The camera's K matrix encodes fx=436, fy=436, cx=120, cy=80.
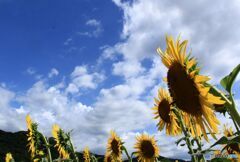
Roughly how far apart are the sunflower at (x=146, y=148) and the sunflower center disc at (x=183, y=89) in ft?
24.9

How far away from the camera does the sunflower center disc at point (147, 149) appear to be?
12.0m

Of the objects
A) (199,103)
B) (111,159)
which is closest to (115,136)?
(111,159)

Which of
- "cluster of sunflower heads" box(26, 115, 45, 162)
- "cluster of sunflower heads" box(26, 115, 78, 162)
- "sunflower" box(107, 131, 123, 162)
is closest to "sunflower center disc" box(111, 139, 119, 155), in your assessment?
"sunflower" box(107, 131, 123, 162)

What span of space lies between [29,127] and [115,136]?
2.87m

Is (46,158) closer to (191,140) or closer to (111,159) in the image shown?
(111,159)

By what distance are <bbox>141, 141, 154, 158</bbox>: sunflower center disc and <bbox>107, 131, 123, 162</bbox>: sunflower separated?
3.88 feet

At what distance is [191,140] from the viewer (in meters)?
8.70

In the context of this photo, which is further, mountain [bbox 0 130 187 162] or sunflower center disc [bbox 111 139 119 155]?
mountain [bbox 0 130 187 162]

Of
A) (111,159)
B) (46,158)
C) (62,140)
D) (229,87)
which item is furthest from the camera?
(111,159)

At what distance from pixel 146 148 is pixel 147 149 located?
0.15 ft

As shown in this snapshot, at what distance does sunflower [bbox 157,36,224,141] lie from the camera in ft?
13.3

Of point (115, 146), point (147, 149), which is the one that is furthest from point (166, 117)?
point (115, 146)

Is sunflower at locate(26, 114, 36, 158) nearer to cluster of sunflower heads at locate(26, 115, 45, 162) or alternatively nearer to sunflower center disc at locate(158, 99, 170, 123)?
cluster of sunflower heads at locate(26, 115, 45, 162)

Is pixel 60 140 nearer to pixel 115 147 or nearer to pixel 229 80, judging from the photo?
pixel 115 147
